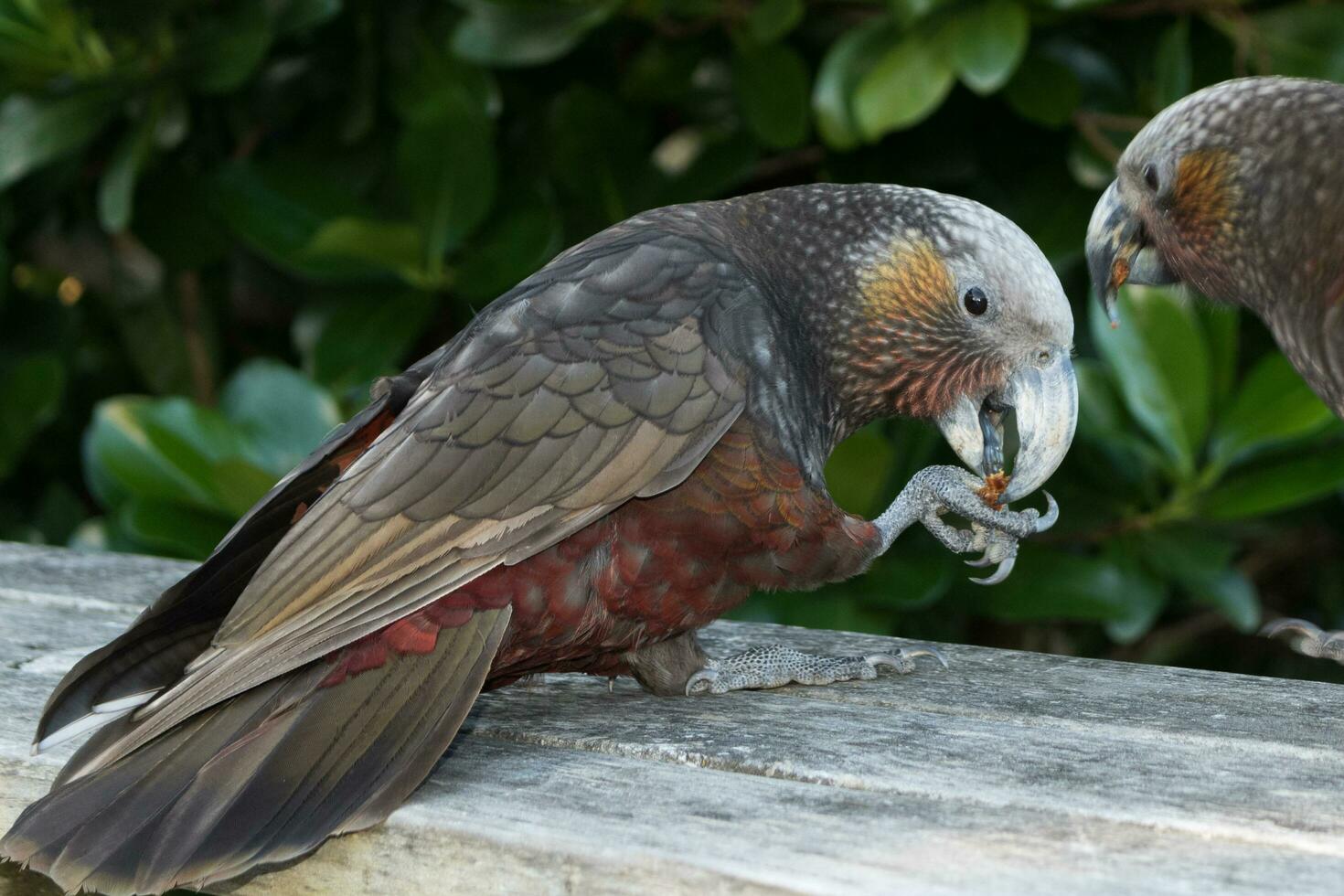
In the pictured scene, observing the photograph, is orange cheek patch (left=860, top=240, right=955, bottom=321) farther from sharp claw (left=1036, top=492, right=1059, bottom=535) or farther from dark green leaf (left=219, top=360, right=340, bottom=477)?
dark green leaf (left=219, top=360, right=340, bottom=477)

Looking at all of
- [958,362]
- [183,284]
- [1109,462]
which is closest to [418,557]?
[958,362]

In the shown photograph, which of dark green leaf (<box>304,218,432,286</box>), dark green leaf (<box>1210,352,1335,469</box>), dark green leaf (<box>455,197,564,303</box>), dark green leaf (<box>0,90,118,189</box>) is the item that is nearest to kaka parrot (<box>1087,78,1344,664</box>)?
dark green leaf (<box>1210,352,1335,469</box>)

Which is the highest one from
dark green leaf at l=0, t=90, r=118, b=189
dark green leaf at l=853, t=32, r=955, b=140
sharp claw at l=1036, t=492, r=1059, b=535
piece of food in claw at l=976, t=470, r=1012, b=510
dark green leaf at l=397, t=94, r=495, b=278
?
dark green leaf at l=0, t=90, r=118, b=189

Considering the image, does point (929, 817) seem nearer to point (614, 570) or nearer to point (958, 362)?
point (614, 570)

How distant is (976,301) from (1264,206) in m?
0.40

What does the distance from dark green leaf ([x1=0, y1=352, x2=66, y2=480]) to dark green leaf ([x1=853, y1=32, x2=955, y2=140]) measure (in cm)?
177

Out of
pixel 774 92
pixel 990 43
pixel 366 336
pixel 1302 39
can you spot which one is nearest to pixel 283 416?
pixel 366 336

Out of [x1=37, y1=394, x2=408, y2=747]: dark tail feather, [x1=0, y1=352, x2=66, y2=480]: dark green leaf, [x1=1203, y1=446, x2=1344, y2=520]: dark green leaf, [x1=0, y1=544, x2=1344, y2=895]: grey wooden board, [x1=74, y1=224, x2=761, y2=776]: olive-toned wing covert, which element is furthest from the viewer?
[x1=0, y1=352, x2=66, y2=480]: dark green leaf

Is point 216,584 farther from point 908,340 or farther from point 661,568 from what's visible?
point 908,340

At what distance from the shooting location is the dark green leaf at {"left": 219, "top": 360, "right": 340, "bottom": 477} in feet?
8.84

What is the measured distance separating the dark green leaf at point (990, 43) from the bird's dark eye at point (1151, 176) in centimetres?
44

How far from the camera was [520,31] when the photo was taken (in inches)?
102

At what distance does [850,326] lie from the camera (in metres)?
1.64

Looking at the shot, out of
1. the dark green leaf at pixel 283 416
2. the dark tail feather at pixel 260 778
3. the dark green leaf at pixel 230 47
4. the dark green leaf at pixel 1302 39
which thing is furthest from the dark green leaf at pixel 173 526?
the dark green leaf at pixel 1302 39
